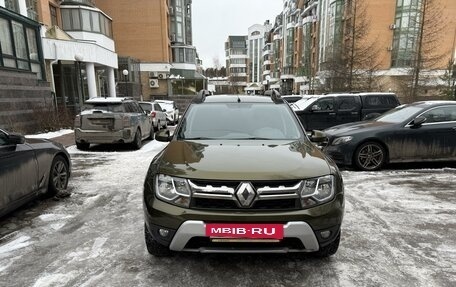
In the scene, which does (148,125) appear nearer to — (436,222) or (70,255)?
(70,255)

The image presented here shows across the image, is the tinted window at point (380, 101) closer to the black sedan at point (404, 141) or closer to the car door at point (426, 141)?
the black sedan at point (404, 141)

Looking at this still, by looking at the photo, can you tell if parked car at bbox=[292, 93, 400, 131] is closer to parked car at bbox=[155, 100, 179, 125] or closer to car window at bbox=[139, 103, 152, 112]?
car window at bbox=[139, 103, 152, 112]

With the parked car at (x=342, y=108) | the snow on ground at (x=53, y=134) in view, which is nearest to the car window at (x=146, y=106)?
the snow on ground at (x=53, y=134)

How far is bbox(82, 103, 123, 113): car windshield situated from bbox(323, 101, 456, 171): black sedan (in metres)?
6.38

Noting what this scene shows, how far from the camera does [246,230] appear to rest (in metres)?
2.72

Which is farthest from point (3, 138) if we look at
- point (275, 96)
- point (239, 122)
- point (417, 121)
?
point (417, 121)

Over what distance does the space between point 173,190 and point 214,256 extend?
3.08ft

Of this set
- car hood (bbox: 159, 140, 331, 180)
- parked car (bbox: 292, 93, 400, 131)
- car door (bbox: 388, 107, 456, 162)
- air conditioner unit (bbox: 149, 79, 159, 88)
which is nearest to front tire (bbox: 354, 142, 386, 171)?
car door (bbox: 388, 107, 456, 162)

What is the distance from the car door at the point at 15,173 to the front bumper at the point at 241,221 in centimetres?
233

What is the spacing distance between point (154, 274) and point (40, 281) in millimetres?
1022

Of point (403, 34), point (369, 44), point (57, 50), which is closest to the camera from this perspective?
point (57, 50)

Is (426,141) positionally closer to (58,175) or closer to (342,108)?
(342,108)

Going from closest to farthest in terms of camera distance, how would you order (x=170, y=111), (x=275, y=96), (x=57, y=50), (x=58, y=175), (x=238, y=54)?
(x=275, y=96) → (x=58, y=175) → (x=57, y=50) → (x=170, y=111) → (x=238, y=54)

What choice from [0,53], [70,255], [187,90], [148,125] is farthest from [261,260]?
[187,90]
